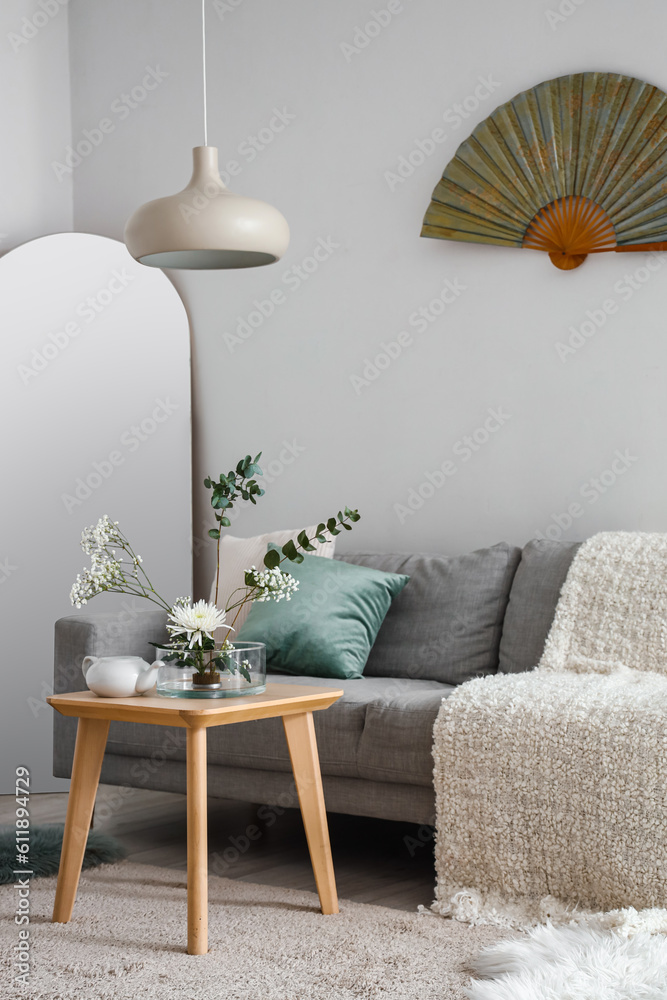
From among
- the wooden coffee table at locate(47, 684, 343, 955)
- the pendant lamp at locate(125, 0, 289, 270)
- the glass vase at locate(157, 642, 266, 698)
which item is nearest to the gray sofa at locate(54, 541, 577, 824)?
the wooden coffee table at locate(47, 684, 343, 955)

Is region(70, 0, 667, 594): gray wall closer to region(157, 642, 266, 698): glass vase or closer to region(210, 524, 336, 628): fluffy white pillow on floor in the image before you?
region(210, 524, 336, 628): fluffy white pillow on floor

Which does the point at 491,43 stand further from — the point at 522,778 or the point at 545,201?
the point at 522,778

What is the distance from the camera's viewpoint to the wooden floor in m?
2.61

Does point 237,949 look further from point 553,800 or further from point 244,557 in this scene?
point 244,557

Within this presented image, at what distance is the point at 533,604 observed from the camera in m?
2.92

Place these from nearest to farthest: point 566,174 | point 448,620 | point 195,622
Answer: point 195,622, point 448,620, point 566,174

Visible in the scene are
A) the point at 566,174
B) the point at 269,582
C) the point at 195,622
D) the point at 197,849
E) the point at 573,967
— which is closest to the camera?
the point at 573,967

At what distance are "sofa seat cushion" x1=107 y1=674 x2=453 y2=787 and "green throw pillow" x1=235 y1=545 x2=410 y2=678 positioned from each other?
0.20 ft

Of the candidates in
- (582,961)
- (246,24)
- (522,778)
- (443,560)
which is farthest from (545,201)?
(582,961)

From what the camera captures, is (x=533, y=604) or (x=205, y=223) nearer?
(x=205, y=223)

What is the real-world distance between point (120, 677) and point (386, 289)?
179cm

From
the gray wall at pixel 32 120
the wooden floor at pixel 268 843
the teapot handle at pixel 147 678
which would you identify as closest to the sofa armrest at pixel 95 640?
the wooden floor at pixel 268 843

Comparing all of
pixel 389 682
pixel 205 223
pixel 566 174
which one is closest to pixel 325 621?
pixel 389 682

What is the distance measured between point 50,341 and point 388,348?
47.9 inches
